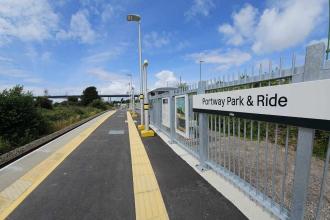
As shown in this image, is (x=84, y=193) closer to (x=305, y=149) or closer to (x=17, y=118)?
(x=305, y=149)

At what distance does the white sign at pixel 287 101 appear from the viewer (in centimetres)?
192

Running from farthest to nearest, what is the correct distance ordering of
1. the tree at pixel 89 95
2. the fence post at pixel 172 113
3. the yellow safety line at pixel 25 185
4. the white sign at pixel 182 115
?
the tree at pixel 89 95 → the fence post at pixel 172 113 → the white sign at pixel 182 115 → the yellow safety line at pixel 25 185

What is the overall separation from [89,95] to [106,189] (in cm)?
6081

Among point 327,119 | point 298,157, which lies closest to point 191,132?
point 298,157

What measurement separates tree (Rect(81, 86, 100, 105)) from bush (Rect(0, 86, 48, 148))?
173 ft

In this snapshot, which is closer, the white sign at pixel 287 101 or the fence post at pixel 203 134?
the white sign at pixel 287 101

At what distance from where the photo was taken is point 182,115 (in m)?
6.30

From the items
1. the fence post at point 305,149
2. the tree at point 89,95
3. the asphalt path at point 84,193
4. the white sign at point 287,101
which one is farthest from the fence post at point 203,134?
the tree at point 89,95

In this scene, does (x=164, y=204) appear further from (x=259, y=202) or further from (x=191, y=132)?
(x=191, y=132)

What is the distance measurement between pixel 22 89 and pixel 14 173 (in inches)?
223

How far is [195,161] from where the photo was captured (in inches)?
213

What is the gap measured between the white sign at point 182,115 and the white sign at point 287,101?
86.0 inches

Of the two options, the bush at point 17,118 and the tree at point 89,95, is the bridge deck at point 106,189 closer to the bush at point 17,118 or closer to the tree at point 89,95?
the bush at point 17,118

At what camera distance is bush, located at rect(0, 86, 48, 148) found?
7.64m
